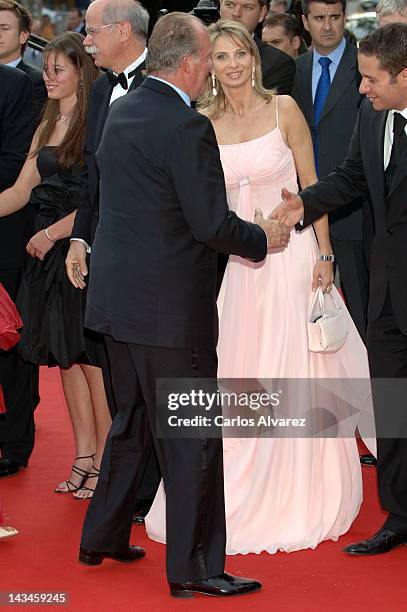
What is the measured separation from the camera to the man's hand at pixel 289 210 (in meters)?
4.44

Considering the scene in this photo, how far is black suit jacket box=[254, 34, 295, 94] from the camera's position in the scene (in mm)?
5539

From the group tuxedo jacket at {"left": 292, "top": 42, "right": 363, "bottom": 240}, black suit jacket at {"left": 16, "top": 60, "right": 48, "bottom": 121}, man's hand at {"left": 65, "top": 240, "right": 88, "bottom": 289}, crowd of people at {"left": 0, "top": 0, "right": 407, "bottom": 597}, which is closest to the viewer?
crowd of people at {"left": 0, "top": 0, "right": 407, "bottom": 597}

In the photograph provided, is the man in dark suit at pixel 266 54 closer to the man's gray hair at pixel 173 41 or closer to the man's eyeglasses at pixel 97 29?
the man's eyeglasses at pixel 97 29

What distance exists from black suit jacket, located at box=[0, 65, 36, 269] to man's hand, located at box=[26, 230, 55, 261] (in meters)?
0.36

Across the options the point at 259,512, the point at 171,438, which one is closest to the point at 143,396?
the point at 171,438

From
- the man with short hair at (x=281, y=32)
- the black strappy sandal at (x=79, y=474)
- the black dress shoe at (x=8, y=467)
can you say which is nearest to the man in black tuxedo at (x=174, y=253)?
the black strappy sandal at (x=79, y=474)

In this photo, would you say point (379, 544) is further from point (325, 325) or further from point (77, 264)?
point (77, 264)

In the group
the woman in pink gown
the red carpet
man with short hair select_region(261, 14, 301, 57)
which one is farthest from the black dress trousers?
man with short hair select_region(261, 14, 301, 57)

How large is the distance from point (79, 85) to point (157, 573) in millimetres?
2120

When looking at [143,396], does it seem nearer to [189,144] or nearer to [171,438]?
[171,438]

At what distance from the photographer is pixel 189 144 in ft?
11.8

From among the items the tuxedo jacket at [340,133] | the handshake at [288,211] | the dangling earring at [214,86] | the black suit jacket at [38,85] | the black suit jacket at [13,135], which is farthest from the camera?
the tuxedo jacket at [340,133]

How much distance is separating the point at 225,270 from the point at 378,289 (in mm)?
736

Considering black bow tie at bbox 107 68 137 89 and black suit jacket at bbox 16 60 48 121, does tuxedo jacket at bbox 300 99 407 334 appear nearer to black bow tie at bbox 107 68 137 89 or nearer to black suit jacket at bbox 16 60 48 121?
black bow tie at bbox 107 68 137 89
